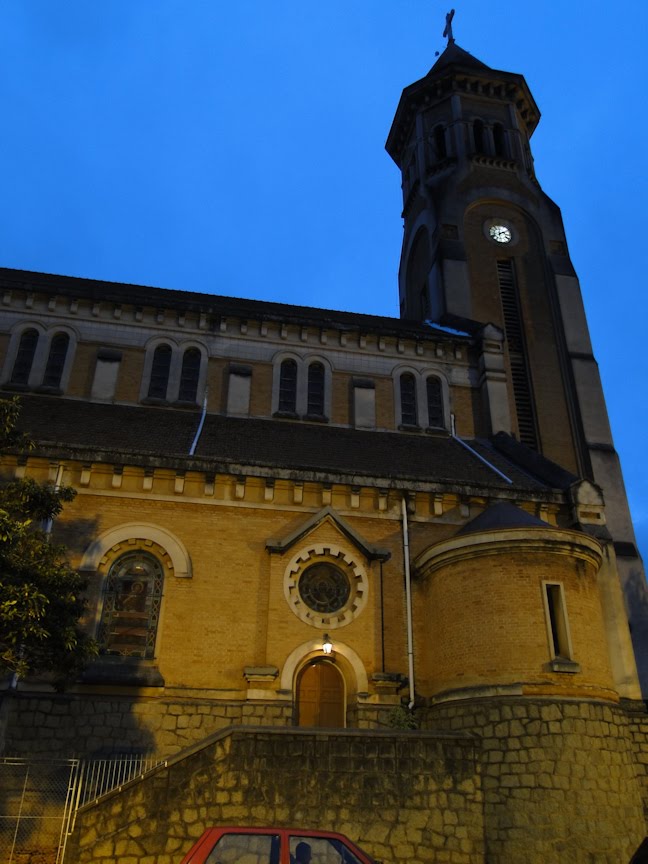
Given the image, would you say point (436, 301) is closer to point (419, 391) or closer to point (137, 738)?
point (419, 391)

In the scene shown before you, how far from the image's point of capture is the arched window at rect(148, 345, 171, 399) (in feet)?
80.3

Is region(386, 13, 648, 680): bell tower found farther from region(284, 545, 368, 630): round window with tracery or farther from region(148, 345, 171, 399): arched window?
region(148, 345, 171, 399): arched window

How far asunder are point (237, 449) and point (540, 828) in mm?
12004

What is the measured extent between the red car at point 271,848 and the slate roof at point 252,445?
1103 cm

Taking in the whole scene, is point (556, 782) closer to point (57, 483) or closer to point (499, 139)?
point (57, 483)

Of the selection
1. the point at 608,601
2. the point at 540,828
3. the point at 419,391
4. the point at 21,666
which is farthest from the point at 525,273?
the point at 21,666

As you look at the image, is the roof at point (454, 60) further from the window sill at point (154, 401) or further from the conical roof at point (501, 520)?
the conical roof at point (501, 520)

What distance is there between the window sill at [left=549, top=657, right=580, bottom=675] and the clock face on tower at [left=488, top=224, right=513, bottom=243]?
22.9 m

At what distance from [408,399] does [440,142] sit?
1847 centimetres

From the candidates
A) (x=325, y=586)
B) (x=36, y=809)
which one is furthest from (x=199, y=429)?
(x=36, y=809)

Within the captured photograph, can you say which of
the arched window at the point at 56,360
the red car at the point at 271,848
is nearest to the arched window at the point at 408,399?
the arched window at the point at 56,360

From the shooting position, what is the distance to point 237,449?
67.8 ft

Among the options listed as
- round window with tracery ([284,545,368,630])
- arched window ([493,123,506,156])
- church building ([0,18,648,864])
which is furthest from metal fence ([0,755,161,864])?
arched window ([493,123,506,156])

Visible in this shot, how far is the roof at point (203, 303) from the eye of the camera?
25250mm
